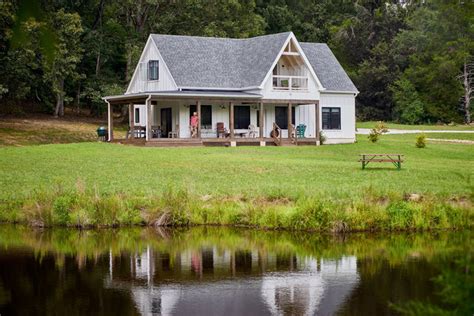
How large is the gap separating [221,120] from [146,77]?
5.80 metres

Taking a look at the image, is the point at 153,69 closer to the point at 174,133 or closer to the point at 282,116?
Answer: the point at 174,133

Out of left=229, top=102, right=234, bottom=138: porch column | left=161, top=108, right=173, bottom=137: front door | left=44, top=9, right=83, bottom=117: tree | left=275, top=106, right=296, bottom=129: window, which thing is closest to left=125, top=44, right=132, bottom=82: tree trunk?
left=44, top=9, right=83, bottom=117: tree

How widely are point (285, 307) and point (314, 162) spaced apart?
2178 centimetres

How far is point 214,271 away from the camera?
17.0 metres

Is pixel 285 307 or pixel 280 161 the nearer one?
A: pixel 285 307

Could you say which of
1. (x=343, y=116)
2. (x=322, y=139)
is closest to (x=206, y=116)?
(x=322, y=139)

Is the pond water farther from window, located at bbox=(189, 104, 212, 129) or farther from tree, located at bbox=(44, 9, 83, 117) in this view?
tree, located at bbox=(44, 9, 83, 117)

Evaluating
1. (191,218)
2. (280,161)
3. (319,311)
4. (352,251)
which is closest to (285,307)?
(319,311)

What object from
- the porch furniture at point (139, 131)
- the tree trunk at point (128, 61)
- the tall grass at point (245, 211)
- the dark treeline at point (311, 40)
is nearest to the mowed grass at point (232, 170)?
the tall grass at point (245, 211)

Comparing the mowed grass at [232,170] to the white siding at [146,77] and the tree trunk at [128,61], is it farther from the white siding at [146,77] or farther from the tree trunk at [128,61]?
the tree trunk at [128,61]

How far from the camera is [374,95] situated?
72125 millimetres

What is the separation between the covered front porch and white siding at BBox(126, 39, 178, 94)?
1199 mm

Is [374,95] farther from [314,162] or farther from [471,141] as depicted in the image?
[314,162]

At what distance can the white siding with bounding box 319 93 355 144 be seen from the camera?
49094 millimetres
